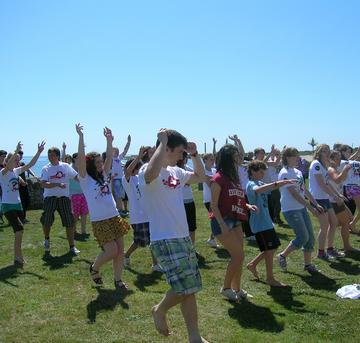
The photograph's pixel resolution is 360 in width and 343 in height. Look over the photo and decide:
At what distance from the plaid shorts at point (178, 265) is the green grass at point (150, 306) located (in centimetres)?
81

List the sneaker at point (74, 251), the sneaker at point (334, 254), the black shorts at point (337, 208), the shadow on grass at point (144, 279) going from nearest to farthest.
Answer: the shadow on grass at point (144, 279)
the sneaker at point (334, 254)
the black shorts at point (337, 208)
the sneaker at point (74, 251)

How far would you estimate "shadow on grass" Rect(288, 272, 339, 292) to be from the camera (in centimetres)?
663

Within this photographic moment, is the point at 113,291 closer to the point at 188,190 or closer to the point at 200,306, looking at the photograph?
the point at 200,306

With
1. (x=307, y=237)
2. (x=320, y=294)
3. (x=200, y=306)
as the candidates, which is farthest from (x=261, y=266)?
(x=200, y=306)

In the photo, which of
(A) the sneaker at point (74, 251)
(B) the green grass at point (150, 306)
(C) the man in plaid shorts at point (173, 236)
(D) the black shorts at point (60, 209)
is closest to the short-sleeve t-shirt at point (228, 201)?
(B) the green grass at point (150, 306)

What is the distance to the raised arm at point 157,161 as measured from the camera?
416cm

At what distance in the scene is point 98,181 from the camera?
659 centimetres

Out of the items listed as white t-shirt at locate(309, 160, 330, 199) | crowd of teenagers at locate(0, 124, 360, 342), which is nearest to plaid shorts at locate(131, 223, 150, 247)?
crowd of teenagers at locate(0, 124, 360, 342)

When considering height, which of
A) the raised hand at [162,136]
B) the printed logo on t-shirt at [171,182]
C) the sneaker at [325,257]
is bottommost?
the sneaker at [325,257]

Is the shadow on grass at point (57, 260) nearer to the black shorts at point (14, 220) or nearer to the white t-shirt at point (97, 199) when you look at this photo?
the black shorts at point (14, 220)

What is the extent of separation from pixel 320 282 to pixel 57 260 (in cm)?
463

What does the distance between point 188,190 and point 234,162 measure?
2.84m

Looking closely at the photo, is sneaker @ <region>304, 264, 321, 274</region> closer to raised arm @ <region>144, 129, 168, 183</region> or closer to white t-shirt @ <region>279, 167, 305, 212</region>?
white t-shirt @ <region>279, 167, 305, 212</region>

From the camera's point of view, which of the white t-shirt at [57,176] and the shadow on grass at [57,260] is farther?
the white t-shirt at [57,176]
